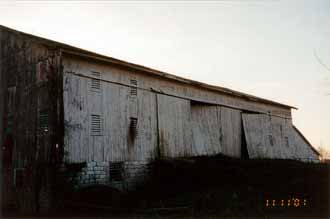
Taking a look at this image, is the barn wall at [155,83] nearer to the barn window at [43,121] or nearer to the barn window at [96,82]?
the barn window at [96,82]

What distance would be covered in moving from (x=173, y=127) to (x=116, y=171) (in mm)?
5038

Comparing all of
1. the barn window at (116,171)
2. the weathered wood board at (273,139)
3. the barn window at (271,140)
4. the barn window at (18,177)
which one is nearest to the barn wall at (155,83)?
the weathered wood board at (273,139)

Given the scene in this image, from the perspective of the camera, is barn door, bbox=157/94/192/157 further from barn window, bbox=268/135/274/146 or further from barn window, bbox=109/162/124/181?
barn window, bbox=268/135/274/146

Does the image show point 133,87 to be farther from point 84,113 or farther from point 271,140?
point 271,140

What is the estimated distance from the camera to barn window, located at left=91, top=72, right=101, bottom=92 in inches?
718

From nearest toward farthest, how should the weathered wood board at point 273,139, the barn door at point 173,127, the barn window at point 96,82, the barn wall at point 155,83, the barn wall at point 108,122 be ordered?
1. the barn wall at point 108,122
2. the barn wall at point 155,83
3. the barn window at point 96,82
4. the barn door at point 173,127
5. the weathered wood board at point 273,139

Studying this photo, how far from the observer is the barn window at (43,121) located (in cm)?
1692

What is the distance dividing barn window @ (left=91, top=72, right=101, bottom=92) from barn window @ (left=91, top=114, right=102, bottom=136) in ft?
4.20

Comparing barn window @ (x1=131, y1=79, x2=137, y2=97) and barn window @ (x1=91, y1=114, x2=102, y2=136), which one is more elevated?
barn window @ (x1=131, y1=79, x2=137, y2=97)

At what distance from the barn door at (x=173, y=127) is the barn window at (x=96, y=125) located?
14.1 feet

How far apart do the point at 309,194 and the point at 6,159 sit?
1355 cm

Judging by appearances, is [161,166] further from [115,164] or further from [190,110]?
[190,110]
